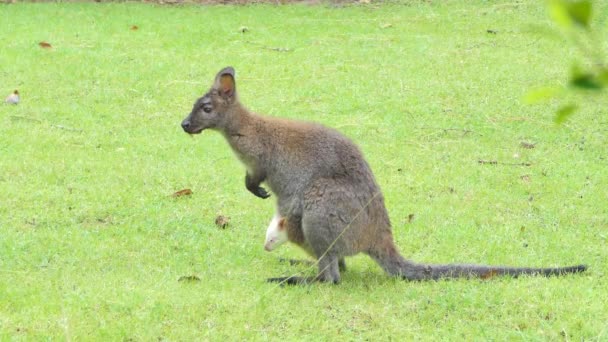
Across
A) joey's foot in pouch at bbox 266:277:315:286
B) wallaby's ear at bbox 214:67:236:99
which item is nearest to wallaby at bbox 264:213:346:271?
joey's foot in pouch at bbox 266:277:315:286

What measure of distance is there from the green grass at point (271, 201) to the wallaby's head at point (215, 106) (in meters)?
0.77

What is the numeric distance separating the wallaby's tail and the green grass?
0.18ft

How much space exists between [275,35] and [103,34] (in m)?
2.14

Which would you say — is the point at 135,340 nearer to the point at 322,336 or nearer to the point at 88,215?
the point at 322,336

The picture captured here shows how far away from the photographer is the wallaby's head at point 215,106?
5.11 meters

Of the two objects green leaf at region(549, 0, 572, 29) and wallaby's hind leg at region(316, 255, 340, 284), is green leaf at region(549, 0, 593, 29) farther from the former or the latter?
wallaby's hind leg at region(316, 255, 340, 284)

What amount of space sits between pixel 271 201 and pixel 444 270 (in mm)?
2057

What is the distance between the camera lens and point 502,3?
12.6 metres

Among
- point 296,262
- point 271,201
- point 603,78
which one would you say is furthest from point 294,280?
point 603,78

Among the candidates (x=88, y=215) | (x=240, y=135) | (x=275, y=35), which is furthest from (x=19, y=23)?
(x=240, y=135)

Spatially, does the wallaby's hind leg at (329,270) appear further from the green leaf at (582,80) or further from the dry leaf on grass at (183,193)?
the green leaf at (582,80)

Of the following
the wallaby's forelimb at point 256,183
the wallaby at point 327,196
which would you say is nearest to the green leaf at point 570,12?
the wallaby at point 327,196

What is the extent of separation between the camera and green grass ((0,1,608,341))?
424 centimetres

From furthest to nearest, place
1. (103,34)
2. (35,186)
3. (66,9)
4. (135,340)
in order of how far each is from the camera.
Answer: (66,9) < (103,34) < (35,186) < (135,340)
